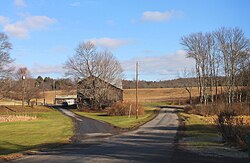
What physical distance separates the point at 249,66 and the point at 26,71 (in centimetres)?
7852

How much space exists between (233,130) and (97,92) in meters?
69.6

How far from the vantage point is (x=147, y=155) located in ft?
59.2

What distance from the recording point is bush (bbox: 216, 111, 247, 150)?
2025 centimetres

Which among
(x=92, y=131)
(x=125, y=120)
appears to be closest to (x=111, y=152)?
(x=92, y=131)

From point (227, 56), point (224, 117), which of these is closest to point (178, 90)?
point (227, 56)

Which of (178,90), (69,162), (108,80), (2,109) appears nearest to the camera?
(69,162)

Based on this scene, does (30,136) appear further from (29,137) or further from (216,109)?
(216,109)

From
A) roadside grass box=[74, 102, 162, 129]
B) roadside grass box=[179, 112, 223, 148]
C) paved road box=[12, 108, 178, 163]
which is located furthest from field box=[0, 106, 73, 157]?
roadside grass box=[179, 112, 223, 148]

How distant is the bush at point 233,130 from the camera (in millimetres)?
20255

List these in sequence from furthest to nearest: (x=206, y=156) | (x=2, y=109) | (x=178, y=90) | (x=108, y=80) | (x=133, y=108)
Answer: (x=178, y=90), (x=108, y=80), (x=2, y=109), (x=133, y=108), (x=206, y=156)

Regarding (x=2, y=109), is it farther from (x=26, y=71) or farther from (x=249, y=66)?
(x=249, y=66)

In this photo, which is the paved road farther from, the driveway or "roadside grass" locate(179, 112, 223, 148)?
the driveway

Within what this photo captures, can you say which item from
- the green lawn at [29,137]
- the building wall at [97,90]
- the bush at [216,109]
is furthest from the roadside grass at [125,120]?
the building wall at [97,90]

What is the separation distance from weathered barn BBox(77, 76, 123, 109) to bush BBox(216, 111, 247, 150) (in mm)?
67590
